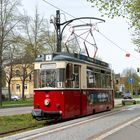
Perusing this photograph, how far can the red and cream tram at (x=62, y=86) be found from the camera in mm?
20781

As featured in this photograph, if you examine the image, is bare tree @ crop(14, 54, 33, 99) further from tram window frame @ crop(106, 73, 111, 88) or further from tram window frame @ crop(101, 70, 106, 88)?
tram window frame @ crop(101, 70, 106, 88)

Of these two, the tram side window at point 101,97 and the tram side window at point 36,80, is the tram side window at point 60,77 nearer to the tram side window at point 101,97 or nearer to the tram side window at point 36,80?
the tram side window at point 36,80

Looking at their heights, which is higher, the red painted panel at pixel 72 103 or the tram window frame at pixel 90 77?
the tram window frame at pixel 90 77

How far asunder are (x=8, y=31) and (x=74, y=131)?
37.6 meters

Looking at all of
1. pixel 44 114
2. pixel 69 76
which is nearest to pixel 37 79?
pixel 69 76

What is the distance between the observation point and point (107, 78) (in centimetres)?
2872

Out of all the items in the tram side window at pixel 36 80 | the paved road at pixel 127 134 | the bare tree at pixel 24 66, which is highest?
the bare tree at pixel 24 66

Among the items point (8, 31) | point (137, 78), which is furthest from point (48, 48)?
point (137, 78)

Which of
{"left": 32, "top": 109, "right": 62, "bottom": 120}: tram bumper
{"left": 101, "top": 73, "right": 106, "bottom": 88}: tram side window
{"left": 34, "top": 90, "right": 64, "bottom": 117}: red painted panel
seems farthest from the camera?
{"left": 101, "top": 73, "right": 106, "bottom": 88}: tram side window

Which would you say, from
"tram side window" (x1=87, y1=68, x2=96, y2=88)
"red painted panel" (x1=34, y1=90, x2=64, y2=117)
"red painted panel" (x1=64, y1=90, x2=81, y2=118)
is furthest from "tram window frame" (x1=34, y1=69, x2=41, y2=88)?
"tram side window" (x1=87, y1=68, x2=96, y2=88)

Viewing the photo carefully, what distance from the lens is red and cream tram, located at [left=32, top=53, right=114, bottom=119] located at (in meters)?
20.8

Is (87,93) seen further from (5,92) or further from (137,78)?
(137,78)

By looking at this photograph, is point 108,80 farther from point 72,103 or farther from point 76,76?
point 72,103

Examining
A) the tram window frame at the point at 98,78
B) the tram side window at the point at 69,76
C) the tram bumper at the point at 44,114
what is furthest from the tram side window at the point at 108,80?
the tram bumper at the point at 44,114
